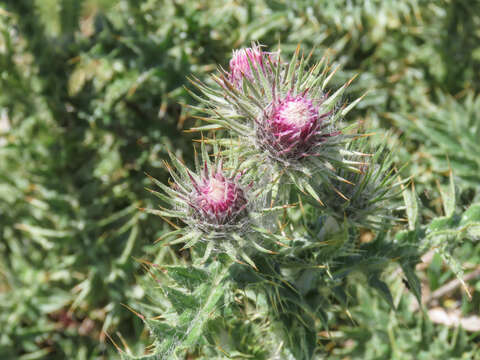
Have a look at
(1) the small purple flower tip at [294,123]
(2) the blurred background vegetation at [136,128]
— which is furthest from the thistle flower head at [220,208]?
(2) the blurred background vegetation at [136,128]

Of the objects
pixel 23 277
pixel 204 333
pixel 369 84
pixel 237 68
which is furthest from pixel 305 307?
pixel 23 277

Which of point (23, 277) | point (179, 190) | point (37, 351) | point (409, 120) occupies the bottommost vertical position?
point (37, 351)

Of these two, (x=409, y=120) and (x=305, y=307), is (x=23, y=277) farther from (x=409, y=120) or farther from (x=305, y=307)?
(x=409, y=120)

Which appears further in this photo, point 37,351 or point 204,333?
point 37,351

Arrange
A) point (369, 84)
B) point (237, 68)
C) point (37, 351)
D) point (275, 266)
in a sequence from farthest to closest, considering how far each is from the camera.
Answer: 1. point (369, 84)
2. point (37, 351)
3. point (275, 266)
4. point (237, 68)

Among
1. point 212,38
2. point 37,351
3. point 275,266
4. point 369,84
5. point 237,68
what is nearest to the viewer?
point 237,68

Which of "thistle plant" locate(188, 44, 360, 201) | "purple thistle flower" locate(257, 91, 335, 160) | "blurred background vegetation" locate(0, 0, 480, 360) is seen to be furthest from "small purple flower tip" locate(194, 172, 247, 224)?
"blurred background vegetation" locate(0, 0, 480, 360)

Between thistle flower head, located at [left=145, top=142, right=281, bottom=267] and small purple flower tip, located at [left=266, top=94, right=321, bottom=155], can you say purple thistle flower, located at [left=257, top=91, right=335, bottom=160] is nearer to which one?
small purple flower tip, located at [left=266, top=94, right=321, bottom=155]
